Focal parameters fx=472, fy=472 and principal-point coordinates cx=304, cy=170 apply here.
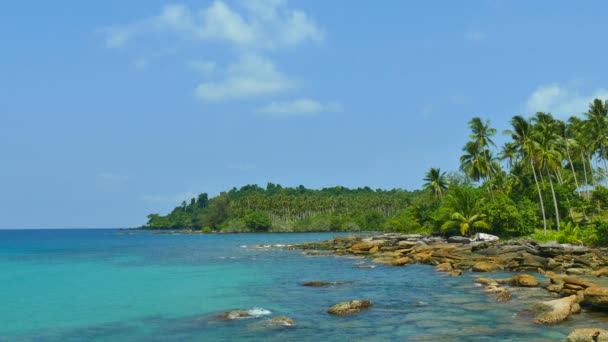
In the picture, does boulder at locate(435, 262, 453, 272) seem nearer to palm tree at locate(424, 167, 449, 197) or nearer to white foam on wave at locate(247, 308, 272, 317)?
white foam on wave at locate(247, 308, 272, 317)

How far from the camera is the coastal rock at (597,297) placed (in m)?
20.2

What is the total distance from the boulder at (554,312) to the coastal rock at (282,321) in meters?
10.0

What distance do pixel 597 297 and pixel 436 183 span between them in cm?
7295

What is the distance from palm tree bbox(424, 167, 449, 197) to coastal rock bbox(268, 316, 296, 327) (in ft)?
248

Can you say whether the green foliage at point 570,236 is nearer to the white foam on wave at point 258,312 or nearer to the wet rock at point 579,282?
the wet rock at point 579,282

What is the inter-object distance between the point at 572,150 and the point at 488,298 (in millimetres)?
65239

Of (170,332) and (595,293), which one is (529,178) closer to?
(595,293)

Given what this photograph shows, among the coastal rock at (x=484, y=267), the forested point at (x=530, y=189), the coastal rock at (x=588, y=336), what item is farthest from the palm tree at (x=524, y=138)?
the coastal rock at (x=588, y=336)

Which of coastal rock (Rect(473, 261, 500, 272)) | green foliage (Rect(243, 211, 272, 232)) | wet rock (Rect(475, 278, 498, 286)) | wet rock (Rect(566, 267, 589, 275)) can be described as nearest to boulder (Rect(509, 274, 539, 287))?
wet rock (Rect(475, 278, 498, 286))

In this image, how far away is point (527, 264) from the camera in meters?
39.6

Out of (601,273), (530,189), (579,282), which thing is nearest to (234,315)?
(579,282)

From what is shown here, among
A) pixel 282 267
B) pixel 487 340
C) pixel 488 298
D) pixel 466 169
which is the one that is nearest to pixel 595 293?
pixel 488 298

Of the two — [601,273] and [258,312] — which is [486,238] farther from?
[258,312]

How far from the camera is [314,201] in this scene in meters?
188
